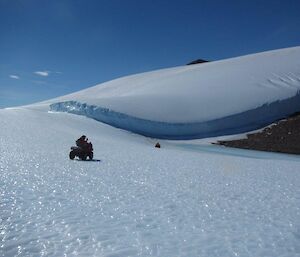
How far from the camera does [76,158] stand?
14430mm

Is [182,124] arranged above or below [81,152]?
above

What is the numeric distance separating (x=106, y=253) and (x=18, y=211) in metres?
2.14

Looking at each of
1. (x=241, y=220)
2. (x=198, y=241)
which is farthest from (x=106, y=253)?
(x=241, y=220)

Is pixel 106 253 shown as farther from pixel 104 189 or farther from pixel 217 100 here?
pixel 217 100

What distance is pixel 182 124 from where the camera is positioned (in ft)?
98.3

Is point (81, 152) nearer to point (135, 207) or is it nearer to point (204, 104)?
point (135, 207)

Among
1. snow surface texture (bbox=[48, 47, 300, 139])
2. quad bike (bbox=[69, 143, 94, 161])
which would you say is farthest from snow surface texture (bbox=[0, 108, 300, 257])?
snow surface texture (bbox=[48, 47, 300, 139])

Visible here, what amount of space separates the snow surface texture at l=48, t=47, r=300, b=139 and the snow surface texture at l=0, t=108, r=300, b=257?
1692cm

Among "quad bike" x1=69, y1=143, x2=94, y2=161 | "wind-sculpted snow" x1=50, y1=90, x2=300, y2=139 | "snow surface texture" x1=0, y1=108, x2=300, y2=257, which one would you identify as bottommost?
"snow surface texture" x1=0, y1=108, x2=300, y2=257

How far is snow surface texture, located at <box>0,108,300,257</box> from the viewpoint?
5.05 m

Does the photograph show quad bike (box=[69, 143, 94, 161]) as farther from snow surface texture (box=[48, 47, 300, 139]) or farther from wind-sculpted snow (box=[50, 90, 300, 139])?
snow surface texture (box=[48, 47, 300, 139])

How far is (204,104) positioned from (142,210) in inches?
1090

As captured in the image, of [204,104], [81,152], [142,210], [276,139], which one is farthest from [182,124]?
[142,210]

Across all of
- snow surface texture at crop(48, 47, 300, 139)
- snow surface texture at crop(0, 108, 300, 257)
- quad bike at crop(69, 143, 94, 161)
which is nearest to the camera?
snow surface texture at crop(0, 108, 300, 257)
